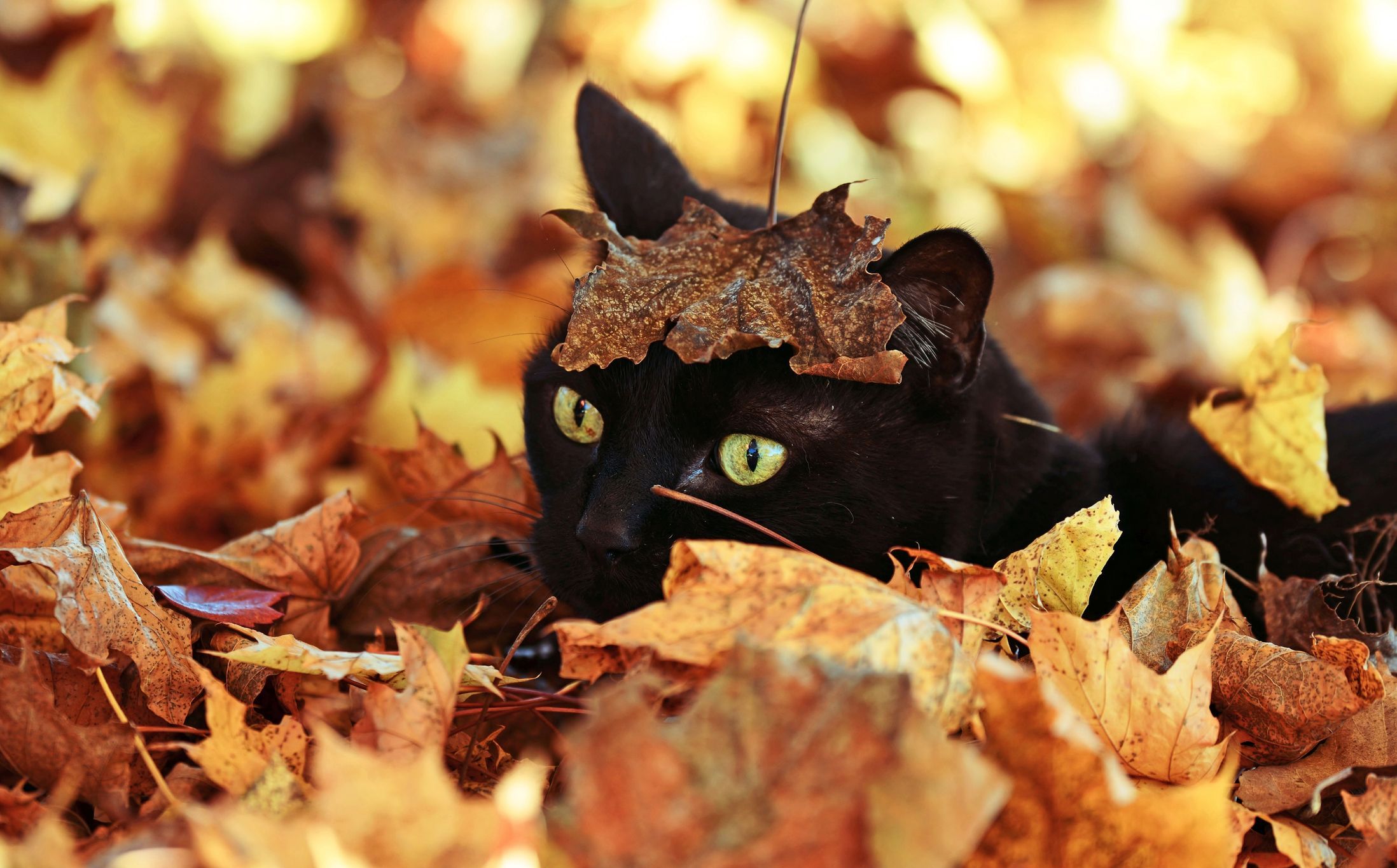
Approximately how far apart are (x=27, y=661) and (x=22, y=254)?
117cm

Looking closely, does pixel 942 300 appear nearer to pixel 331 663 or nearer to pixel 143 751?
pixel 331 663

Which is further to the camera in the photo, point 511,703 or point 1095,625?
point 511,703

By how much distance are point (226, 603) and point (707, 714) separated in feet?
2.47

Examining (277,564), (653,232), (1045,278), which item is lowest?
(1045,278)

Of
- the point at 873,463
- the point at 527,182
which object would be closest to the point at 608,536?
the point at 873,463

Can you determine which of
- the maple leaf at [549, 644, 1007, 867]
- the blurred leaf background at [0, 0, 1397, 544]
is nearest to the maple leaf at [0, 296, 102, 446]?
the blurred leaf background at [0, 0, 1397, 544]

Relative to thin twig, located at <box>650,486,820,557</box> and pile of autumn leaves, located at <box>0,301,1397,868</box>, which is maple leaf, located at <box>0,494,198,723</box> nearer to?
pile of autumn leaves, located at <box>0,301,1397,868</box>

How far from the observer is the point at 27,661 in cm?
110

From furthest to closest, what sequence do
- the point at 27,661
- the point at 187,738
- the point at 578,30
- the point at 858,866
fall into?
the point at 578,30
the point at 187,738
the point at 27,661
the point at 858,866

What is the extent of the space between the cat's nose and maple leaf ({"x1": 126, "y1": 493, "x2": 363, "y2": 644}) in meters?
0.37

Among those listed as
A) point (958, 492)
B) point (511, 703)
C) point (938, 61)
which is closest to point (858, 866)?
point (511, 703)

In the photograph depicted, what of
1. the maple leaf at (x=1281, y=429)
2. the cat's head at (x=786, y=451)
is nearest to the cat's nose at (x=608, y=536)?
the cat's head at (x=786, y=451)

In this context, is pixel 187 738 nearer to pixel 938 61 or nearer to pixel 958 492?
pixel 958 492

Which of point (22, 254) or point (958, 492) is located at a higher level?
point (22, 254)
